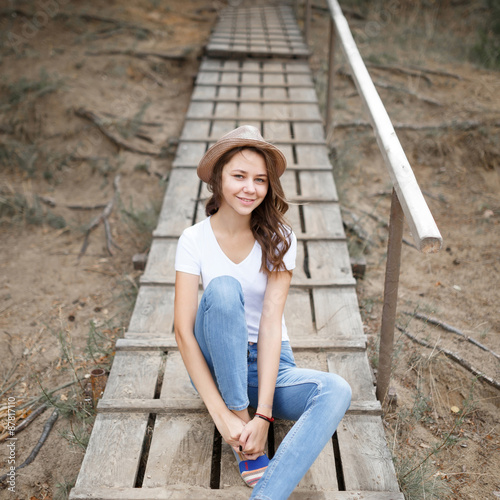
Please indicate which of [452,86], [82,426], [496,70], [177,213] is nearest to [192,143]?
[177,213]

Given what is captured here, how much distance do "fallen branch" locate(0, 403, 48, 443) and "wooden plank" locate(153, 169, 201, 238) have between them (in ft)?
3.69

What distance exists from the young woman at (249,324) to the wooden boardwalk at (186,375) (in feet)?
0.69

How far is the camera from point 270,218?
1.86 m

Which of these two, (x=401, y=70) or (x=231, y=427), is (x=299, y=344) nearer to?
(x=231, y=427)

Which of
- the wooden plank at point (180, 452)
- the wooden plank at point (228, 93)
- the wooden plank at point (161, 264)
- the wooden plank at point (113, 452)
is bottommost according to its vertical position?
the wooden plank at point (180, 452)

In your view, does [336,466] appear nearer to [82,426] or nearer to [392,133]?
[82,426]

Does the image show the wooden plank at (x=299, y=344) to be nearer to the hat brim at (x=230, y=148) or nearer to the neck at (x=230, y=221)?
the neck at (x=230, y=221)

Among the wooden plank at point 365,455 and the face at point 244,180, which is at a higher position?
the face at point 244,180

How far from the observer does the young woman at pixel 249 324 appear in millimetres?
1540

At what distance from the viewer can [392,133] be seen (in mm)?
1824

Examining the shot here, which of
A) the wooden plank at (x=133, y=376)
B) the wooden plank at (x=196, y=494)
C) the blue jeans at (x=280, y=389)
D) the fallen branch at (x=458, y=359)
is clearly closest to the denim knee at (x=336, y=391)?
the blue jeans at (x=280, y=389)

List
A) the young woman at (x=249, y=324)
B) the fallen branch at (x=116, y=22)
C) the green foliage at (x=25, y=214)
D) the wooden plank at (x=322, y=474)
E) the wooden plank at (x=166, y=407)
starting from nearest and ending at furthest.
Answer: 1. the young woman at (x=249, y=324)
2. the wooden plank at (x=322, y=474)
3. the wooden plank at (x=166, y=407)
4. the green foliage at (x=25, y=214)
5. the fallen branch at (x=116, y=22)

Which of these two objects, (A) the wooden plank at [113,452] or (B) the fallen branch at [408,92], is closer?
(A) the wooden plank at [113,452]

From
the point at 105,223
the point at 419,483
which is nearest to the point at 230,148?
the point at 419,483
